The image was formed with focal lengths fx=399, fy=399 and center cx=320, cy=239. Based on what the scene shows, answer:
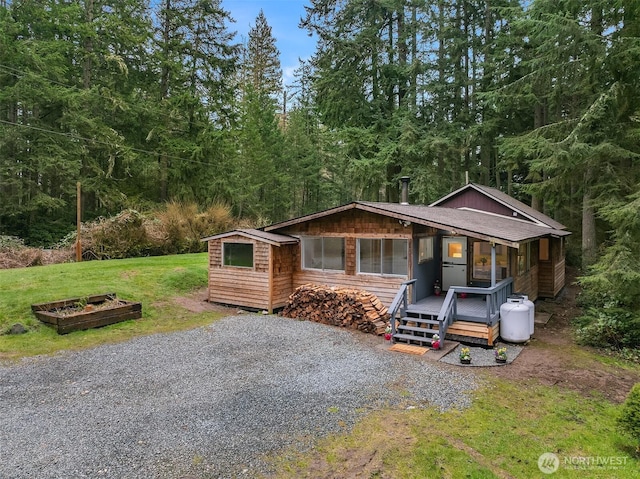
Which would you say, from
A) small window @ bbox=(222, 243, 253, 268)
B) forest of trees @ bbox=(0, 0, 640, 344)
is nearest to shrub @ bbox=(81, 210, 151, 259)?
forest of trees @ bbox=(0, 0, 640, 344)

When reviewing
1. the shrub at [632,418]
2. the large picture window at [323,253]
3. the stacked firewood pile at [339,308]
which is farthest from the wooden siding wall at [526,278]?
the shrub at [632,418]

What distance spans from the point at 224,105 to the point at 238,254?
17.9 meters

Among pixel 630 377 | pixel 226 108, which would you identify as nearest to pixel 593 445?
pixel 630 377

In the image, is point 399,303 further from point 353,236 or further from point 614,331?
point 614,331

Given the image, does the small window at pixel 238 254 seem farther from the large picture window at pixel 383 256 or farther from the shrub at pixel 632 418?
the shrub at pixel 632 418

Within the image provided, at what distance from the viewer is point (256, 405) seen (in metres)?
5.45

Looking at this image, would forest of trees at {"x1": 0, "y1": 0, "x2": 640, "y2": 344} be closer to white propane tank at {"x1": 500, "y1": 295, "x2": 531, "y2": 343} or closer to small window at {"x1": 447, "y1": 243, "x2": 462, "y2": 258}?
small window at {"x1": 447, "y1": 243, "x2": 462, "y2": 258}

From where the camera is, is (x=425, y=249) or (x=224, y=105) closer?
(x=425, y=249)

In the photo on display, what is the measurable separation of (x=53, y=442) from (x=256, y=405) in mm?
2337

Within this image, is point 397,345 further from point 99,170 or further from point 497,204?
point 99,170

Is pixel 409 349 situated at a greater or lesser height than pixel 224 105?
lesser

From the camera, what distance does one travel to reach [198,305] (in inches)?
464

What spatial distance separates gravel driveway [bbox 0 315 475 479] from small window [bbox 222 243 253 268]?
124 inches

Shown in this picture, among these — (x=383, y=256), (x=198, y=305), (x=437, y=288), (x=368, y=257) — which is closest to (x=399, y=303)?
(x=383, y=256)
